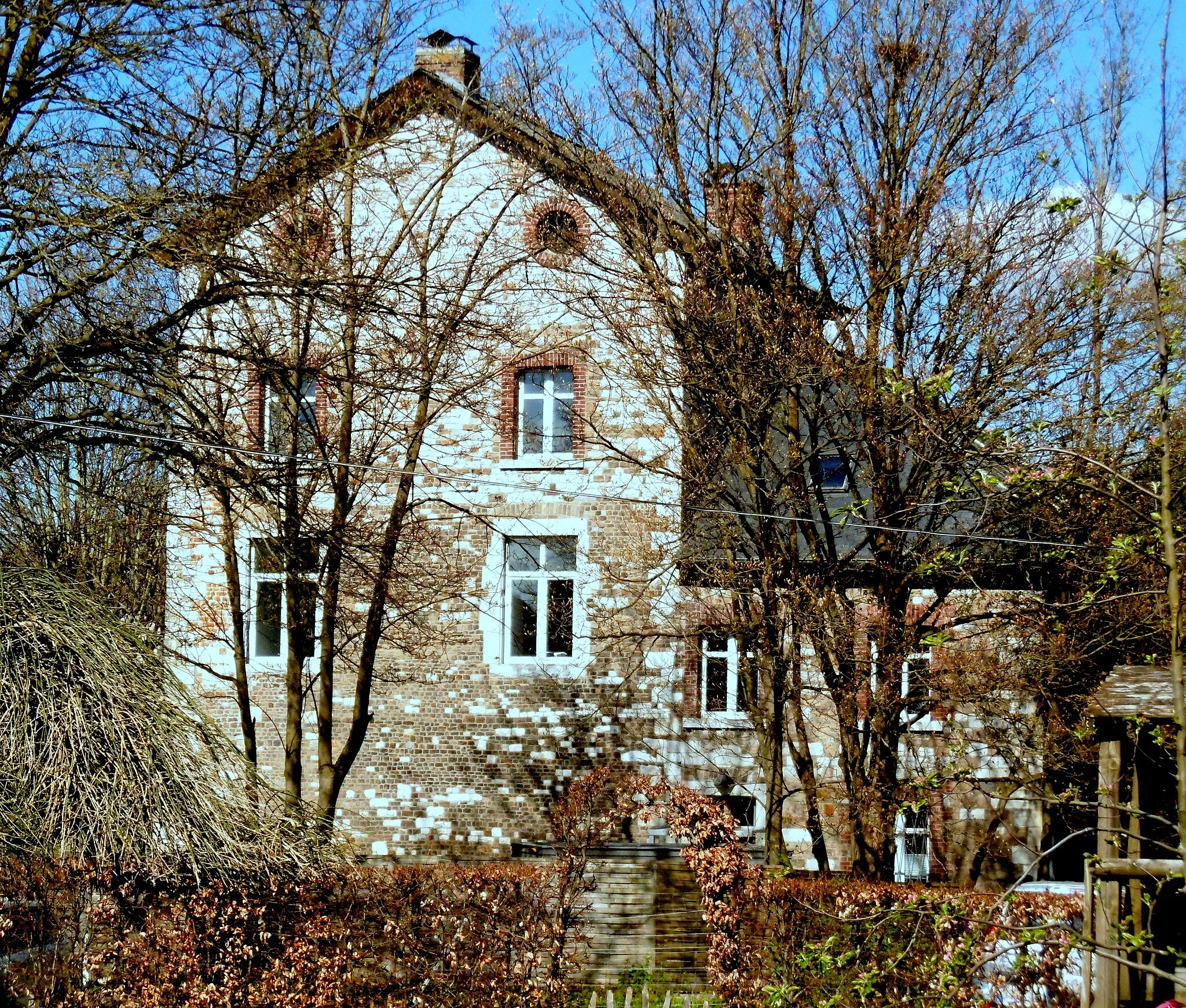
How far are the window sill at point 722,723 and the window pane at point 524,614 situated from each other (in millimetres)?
2500

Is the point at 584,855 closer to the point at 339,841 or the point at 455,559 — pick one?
the point at 339,841

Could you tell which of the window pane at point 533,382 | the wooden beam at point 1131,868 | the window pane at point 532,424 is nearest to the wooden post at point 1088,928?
the wooden beam at point 1131,868

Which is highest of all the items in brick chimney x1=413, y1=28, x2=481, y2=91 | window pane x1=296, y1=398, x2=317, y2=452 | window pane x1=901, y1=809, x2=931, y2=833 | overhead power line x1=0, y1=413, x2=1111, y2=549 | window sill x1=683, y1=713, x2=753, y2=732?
brick chimney x1=413, y1=28, x2=481, y2=91

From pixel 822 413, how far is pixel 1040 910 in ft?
19.8

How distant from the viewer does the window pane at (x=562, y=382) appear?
19453 millimetres

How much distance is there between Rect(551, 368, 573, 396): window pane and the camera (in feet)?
63.8

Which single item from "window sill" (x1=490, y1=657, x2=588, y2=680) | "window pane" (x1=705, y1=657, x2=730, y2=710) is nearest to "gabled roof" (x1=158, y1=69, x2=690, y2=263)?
"window sill" (x1=490, y1=657, x2=588, y2=680)

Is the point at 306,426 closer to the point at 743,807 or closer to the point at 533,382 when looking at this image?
the point at 533,382

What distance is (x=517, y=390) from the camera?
63.9ft

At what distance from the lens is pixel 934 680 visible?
13.2 metres

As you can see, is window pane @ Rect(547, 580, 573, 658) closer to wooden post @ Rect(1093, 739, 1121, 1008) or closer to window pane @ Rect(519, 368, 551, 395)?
window pane @ Rect(519, 368, 551, 395)

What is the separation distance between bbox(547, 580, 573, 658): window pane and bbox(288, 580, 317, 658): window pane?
4.35 metres

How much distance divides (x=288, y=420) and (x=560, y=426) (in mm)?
5711

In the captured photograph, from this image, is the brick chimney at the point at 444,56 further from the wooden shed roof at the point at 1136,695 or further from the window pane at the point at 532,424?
the wooden shed roof at the point at 1136,695
